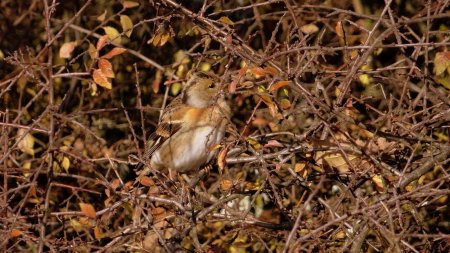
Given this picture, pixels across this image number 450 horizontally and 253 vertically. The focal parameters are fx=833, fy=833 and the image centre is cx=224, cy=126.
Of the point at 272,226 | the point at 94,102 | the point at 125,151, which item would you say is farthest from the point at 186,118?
the point at 272,226

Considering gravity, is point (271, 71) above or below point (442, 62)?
above

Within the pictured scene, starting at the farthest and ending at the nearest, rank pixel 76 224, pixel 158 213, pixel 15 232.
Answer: pixel 76 224, pixel 158 213, pixel 15 232

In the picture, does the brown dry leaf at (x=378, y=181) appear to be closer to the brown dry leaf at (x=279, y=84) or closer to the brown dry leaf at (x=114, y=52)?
the brown dry leaf at (x=279, y=84)

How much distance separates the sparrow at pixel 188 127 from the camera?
609 centimetres

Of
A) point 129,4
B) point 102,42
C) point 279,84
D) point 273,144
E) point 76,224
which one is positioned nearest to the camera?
point 279,84

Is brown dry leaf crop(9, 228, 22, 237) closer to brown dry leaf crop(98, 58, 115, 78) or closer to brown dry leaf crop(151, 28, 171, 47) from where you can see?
brown dry leaf crop(98, 58, 115, 78)

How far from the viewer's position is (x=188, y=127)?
6203 mm

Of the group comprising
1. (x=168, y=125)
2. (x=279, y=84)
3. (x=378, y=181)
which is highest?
(x=279, y=84)

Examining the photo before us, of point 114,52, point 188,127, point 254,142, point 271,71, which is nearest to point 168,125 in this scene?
point 188,127

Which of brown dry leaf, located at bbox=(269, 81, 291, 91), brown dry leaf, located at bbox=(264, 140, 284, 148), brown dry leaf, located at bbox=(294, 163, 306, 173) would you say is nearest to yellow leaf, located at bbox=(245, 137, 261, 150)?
brown dry leaf, located at bbox=(264, 140, 284, 148)

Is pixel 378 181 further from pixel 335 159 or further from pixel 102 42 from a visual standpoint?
pixel 102 42

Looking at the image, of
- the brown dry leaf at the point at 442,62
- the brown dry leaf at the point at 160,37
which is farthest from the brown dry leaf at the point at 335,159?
the brown dry leaf at the point at 160,37

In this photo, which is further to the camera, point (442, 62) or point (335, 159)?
point (442, 62)

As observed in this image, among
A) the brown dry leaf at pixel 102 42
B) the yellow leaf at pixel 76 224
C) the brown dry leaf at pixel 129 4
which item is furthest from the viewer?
the brown dry leaf at pixel 129 4
